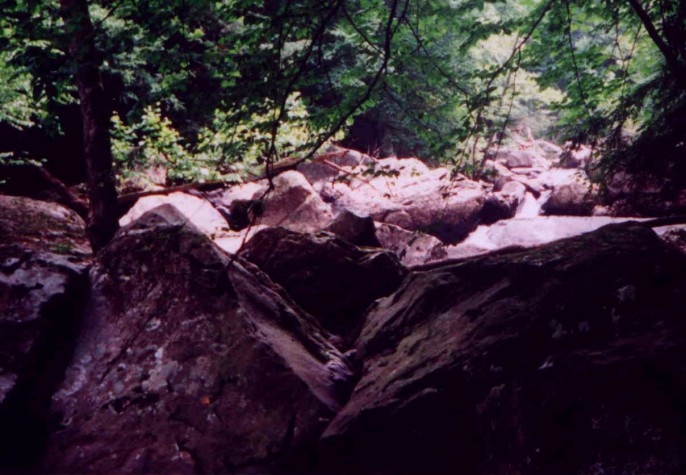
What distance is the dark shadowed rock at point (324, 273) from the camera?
540 centimetres

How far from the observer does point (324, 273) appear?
5.47m

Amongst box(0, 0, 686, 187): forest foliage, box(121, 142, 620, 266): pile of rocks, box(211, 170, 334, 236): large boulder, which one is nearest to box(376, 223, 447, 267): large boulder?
box(121, 142, 620, 266): pile of rocks

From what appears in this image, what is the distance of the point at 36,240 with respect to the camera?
4.55 metres

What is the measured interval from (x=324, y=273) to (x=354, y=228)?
228cm

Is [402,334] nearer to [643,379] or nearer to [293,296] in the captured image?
[293,296]

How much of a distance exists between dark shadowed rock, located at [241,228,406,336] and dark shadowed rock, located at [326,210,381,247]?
176cm

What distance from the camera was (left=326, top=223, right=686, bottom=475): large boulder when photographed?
76.9 inches

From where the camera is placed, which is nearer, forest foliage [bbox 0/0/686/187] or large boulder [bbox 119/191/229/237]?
forest foliage [bbox 0/0/686/187]

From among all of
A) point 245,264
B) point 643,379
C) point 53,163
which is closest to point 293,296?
point 245,264

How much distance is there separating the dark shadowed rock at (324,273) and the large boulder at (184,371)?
3.34ft

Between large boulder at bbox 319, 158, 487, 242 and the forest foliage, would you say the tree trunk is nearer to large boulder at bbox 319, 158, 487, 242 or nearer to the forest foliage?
the forest foliage

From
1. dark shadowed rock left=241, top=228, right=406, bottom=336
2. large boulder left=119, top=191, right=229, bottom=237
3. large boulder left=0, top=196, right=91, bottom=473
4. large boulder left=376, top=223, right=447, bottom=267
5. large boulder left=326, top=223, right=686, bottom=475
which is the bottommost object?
large boulder left=376, top=223, right=447, bottom=267

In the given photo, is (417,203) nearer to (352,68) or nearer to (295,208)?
(295,208)

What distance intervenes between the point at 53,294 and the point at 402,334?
10.3 feet
